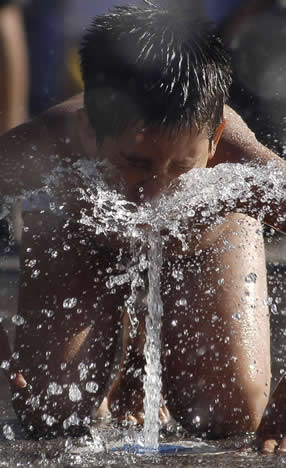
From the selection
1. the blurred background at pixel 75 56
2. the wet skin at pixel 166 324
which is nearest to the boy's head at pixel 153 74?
the wet skin at pixel 166 324

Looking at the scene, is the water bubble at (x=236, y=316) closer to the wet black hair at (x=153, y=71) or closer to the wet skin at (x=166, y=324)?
the wet skin at (x=166, y=324)

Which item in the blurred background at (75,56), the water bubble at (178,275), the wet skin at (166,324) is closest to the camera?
the wet skin at (166,324)

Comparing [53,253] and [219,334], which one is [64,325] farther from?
[219,334]

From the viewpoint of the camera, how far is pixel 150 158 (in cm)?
205

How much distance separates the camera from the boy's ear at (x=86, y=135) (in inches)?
88.4

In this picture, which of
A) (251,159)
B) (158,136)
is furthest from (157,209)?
(251,159)

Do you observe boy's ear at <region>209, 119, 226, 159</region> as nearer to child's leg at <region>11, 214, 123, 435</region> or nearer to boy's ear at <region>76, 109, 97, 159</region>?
boy's ear at <region>76, 109, 97, 159</region>

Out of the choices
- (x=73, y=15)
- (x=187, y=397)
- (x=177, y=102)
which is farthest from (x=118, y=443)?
(x=73, y=15)

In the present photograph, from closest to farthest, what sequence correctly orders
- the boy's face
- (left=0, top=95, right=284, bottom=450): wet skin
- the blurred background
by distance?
the boy's face → (left=0, top=95, right=284, bottom=450): wet skin → the blurred background

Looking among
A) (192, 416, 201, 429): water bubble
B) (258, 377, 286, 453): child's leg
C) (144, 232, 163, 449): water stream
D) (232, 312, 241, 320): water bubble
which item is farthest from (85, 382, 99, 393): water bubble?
(258, 377, 286, 453): child's leg

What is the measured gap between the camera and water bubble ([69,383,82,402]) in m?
2.31

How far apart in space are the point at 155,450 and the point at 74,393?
36cm

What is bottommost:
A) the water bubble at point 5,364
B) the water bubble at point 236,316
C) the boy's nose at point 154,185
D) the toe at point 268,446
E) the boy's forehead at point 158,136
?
the toe at point 268,446

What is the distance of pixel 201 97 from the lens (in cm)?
212
